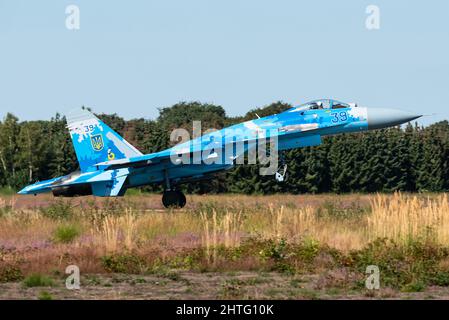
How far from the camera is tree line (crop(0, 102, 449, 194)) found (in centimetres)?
4409

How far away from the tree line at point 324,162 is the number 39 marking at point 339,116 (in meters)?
19.2

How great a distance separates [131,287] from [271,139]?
1441 cm

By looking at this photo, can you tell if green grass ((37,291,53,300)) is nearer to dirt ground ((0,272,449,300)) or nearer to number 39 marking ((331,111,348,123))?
dirt ground ((0,272,449,300))

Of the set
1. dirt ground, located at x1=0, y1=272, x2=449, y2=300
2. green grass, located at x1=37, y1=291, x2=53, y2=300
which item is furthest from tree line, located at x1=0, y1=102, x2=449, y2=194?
green grass, located at x1=37, y1=291, x2=53, y2=300

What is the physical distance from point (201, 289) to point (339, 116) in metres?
14.5

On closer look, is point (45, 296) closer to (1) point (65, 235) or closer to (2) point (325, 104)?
(1) point (65, 235)

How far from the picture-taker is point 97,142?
90.4 ft

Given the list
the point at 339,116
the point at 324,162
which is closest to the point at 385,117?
the point at 339,116

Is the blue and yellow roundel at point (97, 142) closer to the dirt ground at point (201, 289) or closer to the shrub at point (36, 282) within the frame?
the dirt ground at point (201, 289)

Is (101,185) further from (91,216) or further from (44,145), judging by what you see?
(44,145)

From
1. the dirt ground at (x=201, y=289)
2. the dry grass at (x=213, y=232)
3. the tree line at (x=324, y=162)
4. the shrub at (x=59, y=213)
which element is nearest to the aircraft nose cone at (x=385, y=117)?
the dry grass at (x=213, y=232)

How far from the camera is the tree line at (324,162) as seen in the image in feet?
145
